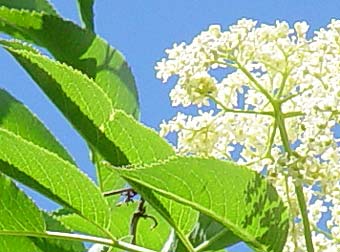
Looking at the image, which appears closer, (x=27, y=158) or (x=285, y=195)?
(x=27, y=158)

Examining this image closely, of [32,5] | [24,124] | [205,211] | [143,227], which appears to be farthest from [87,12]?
[205,211]

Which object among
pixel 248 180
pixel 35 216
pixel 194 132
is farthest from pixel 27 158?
pixel 194 132

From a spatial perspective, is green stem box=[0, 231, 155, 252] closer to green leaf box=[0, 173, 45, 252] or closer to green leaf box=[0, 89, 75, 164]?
green leaf box=[0, 173, 45, 252]

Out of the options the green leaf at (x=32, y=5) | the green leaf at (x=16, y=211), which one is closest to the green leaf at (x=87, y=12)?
the green leaf at (x=32, y=5)

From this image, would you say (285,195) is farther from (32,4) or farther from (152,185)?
(32,4)

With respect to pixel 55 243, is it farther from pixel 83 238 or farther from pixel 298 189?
pixel 298 189

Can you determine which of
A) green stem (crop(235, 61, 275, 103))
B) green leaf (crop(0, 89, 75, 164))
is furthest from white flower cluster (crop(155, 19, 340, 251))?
green leaf (crop(0, 89, 75, 164))
